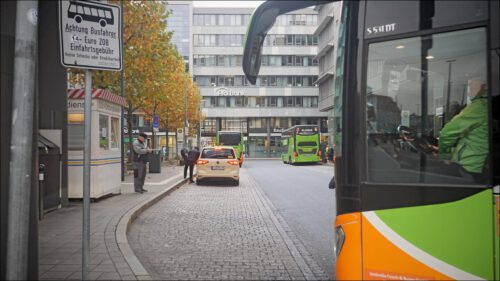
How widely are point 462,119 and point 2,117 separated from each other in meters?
3.51

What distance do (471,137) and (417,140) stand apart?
39 centimetres

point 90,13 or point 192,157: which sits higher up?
point 90,13

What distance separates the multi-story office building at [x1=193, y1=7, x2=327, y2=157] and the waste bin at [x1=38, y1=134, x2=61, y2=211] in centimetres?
5822

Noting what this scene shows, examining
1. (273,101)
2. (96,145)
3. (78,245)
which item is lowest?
(78,245)

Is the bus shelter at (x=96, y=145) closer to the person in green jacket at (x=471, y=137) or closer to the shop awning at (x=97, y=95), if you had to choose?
the shop awning at (x=97, y=95)

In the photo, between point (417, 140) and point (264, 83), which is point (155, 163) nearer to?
point (417, 140)

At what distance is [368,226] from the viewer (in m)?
3.11

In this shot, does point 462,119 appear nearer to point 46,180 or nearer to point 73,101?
point 46,180

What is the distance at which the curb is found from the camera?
4.78 meters

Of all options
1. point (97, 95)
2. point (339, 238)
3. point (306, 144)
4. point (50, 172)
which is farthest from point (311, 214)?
point (306, 144)

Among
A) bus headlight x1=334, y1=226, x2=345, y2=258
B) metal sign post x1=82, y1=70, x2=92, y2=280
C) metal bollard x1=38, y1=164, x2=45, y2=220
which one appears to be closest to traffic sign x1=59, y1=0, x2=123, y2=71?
metal sign post x1=82, y1=70, x2=92, y2=280

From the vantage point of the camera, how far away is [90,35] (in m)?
4.09

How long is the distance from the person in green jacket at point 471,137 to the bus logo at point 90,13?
3.22 metres

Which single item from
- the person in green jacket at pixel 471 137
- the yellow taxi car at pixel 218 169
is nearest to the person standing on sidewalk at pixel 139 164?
the yellow taxi car at pixel 218 169
